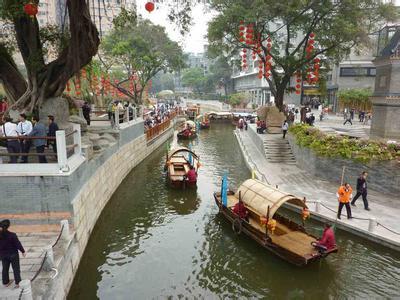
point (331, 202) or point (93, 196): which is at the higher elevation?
point (93, 196)

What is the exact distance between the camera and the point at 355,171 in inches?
692

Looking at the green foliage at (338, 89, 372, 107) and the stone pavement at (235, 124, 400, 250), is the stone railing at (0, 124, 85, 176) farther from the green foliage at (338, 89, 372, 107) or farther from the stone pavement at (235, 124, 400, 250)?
the green foliage at (338, 89, 372, 107)

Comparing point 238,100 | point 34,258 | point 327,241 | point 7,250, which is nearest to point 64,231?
point 34,258

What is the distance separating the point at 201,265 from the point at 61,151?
6313mm

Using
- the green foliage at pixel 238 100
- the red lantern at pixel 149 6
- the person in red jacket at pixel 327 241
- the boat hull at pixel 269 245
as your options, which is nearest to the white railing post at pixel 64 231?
the boat hull at pixel 269 245

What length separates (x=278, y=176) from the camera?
66.6ft

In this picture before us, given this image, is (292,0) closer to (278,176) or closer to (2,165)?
(278,176)

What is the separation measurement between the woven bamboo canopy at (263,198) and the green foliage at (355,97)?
35.4 metres

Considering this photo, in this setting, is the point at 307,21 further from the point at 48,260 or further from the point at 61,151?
the point at 48,260

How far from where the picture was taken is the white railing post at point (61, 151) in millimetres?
10406

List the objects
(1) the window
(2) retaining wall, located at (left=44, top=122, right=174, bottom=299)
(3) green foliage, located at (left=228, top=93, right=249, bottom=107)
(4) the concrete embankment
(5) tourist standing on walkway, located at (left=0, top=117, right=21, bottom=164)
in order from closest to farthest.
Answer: (4) the concrete embankment, (2) retaining wall, located at (left=44, top=122, right=174, bottom=299), (5) tourist standing on walkway, located at (left=0, top=117, right=21, bottom=164), (1) the window, (3) green foliage, located at (left=228, top=93, right=249, bottom=107)

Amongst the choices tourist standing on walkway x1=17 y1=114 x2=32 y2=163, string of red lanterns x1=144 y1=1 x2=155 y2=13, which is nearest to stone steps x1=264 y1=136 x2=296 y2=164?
string of red lanterns x1=144 y1=1 x2=155 y2=13

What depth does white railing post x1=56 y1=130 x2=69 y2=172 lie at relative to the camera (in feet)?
34.1

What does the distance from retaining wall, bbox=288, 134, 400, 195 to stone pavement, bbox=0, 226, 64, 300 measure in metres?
14.9
